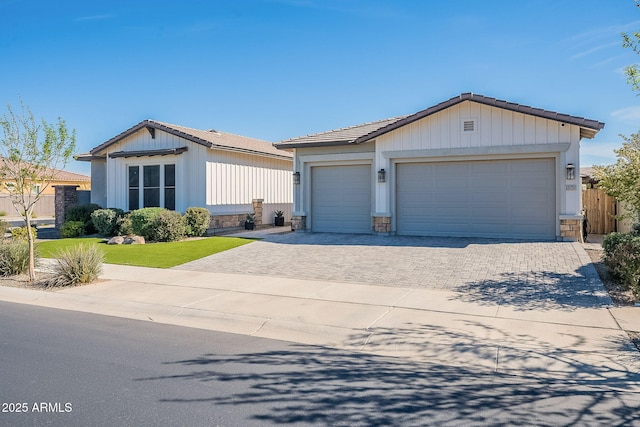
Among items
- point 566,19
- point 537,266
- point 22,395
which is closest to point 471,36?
point 566,19

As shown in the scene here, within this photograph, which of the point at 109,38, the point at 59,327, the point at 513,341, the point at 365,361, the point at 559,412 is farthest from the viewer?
the point at 109,38

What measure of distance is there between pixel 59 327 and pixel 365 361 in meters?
4.85

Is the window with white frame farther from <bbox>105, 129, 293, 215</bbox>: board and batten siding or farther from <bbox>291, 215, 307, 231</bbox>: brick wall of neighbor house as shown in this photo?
<bbox>291, 215, 307, 231</bbox>: brick wall of neighbor house

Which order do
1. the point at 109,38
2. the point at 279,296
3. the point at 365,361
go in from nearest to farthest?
1. the point at 365,361
2. the point at 279,296
3. the point at 109,38

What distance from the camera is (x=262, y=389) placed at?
15.9 feet

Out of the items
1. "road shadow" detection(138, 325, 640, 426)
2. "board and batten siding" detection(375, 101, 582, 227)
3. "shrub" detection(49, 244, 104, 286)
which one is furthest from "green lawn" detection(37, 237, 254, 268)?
"road shadow" detection(138, 325, 640, 426)

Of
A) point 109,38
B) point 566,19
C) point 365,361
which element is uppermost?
point 109,38

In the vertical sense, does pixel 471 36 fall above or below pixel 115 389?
above

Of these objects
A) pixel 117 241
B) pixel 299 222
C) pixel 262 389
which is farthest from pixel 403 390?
pixel 117 241

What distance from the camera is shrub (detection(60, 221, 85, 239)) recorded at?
20.2 m

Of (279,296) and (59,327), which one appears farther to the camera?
(279,296)

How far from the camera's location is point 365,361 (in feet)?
19.1

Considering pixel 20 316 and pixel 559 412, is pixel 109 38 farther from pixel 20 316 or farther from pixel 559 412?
pixel 559 412

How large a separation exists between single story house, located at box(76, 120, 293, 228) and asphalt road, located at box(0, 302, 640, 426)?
47.4 feet
